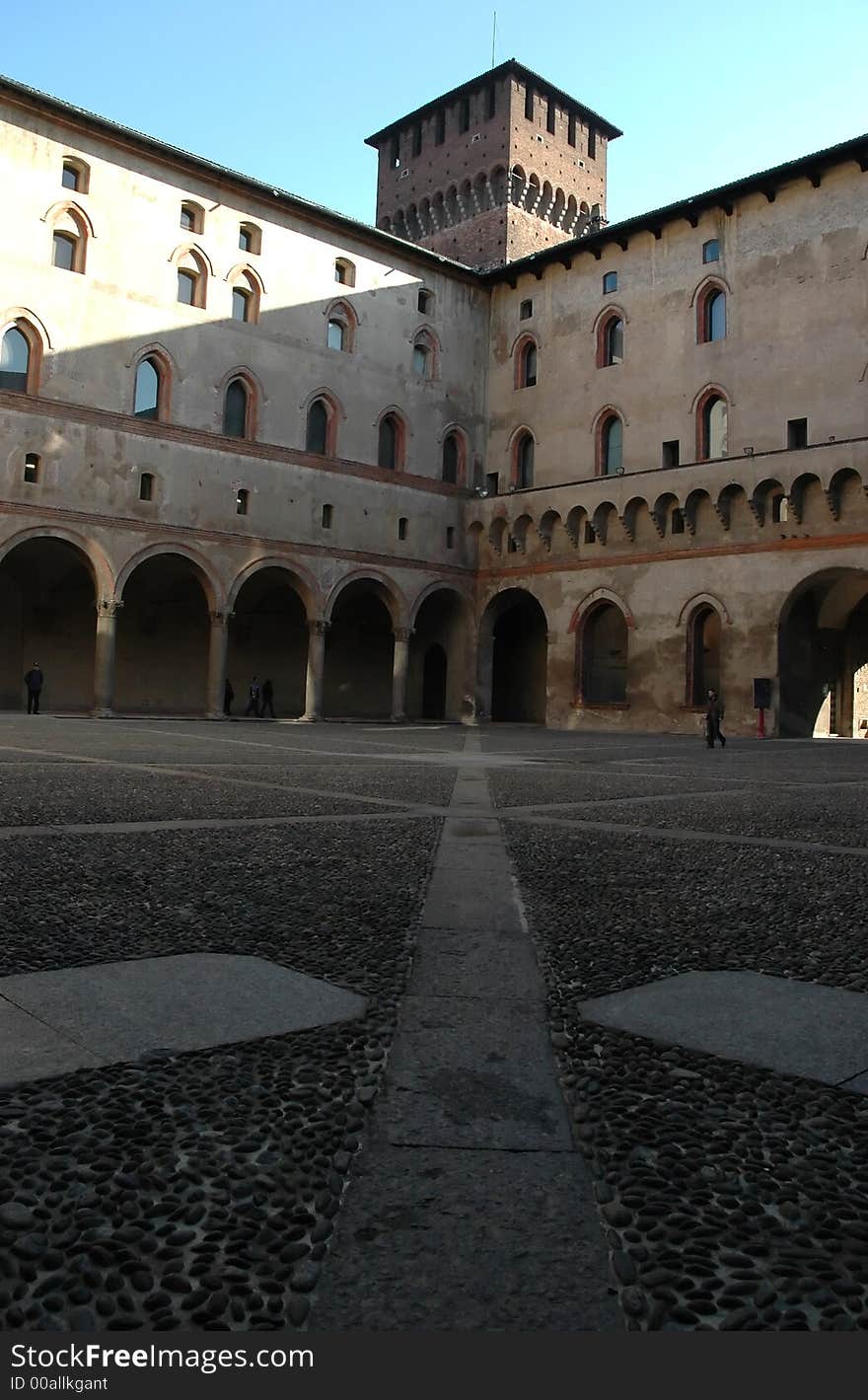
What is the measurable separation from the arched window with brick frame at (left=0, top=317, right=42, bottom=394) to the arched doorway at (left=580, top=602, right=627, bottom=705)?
16.5 m

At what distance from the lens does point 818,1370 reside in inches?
Result: 38.2

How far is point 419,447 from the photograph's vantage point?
3102 cm

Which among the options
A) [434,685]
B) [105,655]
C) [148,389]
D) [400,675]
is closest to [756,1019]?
[105,655]

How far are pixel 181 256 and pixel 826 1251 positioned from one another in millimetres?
28823

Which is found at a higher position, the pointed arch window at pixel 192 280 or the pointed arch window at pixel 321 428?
the pointed arch window at pixel 192 280

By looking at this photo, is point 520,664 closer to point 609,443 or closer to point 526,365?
point 609,443

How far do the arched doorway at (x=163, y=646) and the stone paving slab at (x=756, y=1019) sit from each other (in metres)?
29.5

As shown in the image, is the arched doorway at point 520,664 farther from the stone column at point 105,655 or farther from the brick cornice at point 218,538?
the stone column at point 105,655

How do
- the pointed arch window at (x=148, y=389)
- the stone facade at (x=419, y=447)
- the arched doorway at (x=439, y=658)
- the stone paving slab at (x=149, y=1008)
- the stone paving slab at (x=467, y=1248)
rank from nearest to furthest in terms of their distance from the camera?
1. the stone paving slab at (x=467, y=1248)
2. the stone paving slab at (x=149, y=1008)
3. the stone facade at (x=419, y=447)
4. the pointed arch window at (x=148, y=389)
5. the arched doorway at (x=439, y=658)

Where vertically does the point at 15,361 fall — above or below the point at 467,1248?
above

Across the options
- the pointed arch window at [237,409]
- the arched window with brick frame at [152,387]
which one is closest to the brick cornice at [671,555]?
the pointed arch window at [237,409]

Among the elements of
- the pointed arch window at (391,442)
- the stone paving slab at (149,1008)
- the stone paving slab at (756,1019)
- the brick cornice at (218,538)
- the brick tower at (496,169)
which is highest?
the brick tower at (496,169)

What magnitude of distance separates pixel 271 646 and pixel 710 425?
15.8m

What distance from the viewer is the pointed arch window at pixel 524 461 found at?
105ft
